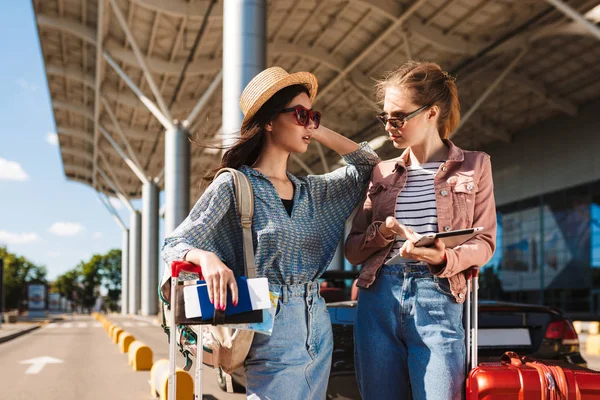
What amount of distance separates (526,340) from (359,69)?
2441 centimetres

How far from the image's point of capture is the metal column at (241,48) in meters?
11.3

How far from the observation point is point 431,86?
9.08 feet

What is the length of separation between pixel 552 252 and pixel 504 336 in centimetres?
3169

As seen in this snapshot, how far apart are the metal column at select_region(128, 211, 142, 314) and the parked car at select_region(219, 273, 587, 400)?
161 ft

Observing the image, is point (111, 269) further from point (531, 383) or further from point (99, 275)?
point (531, 383)

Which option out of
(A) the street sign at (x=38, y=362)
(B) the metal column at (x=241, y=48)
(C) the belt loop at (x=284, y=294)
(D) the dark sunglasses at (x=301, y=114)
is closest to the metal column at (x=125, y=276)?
(A) the street sign at (x=38, y=362)

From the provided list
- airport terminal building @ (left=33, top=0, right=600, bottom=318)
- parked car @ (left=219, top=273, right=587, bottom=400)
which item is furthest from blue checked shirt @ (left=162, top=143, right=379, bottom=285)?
airport terminal building @ (left=33, top=0, right=600, bottom=318)

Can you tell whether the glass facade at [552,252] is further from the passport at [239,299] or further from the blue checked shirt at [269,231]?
the passport at [239,299]

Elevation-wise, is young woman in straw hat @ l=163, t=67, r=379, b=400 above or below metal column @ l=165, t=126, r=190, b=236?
below

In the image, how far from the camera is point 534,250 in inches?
1406

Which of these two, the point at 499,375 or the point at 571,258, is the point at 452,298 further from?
the point at 571,258

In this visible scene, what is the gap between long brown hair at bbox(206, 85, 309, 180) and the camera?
262 centimetres

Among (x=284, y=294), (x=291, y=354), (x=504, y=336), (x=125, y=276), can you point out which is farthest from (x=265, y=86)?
(x=125, y=276)

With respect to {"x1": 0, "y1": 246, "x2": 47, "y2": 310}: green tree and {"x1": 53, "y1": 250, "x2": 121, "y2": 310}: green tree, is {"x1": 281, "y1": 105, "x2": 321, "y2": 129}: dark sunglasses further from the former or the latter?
{"x1": 53, "y1": 250, "x2": 121, "y2": 310}: green tree
